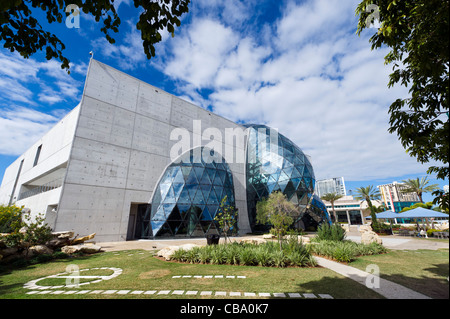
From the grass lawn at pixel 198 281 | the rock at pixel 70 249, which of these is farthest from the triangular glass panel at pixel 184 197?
the grass lawn at pixel 198 281

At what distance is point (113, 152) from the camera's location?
65.0 ft

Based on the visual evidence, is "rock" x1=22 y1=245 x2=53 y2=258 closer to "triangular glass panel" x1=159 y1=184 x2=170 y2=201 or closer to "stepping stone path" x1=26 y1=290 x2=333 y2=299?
"stepping stone path" x1=26 y1=290 x2=333 y2=299

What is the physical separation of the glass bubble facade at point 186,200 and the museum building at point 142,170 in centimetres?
10

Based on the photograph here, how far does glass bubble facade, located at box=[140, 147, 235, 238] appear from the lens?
66.2 feet

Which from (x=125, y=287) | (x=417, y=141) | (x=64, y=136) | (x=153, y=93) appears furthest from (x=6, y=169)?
(x=417, y=141)

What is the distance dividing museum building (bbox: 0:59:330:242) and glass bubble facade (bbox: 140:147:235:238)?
10 centimetres

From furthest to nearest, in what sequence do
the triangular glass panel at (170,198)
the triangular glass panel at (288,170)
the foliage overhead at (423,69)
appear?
the triangular glass panel at (288,170) → the triangular glass panel at (170,198) → the foliage overhead at (423,69)

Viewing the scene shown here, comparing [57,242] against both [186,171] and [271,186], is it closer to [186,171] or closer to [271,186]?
[186,171]

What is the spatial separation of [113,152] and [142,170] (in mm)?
3354

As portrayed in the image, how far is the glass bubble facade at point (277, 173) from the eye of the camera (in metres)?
26.3

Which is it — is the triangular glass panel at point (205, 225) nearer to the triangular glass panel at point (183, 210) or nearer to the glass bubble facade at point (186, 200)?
the glass bubble facade at point (186, 200)

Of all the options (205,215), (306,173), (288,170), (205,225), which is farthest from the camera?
(288,170)

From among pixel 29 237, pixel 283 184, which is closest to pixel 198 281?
pixel 29 237
